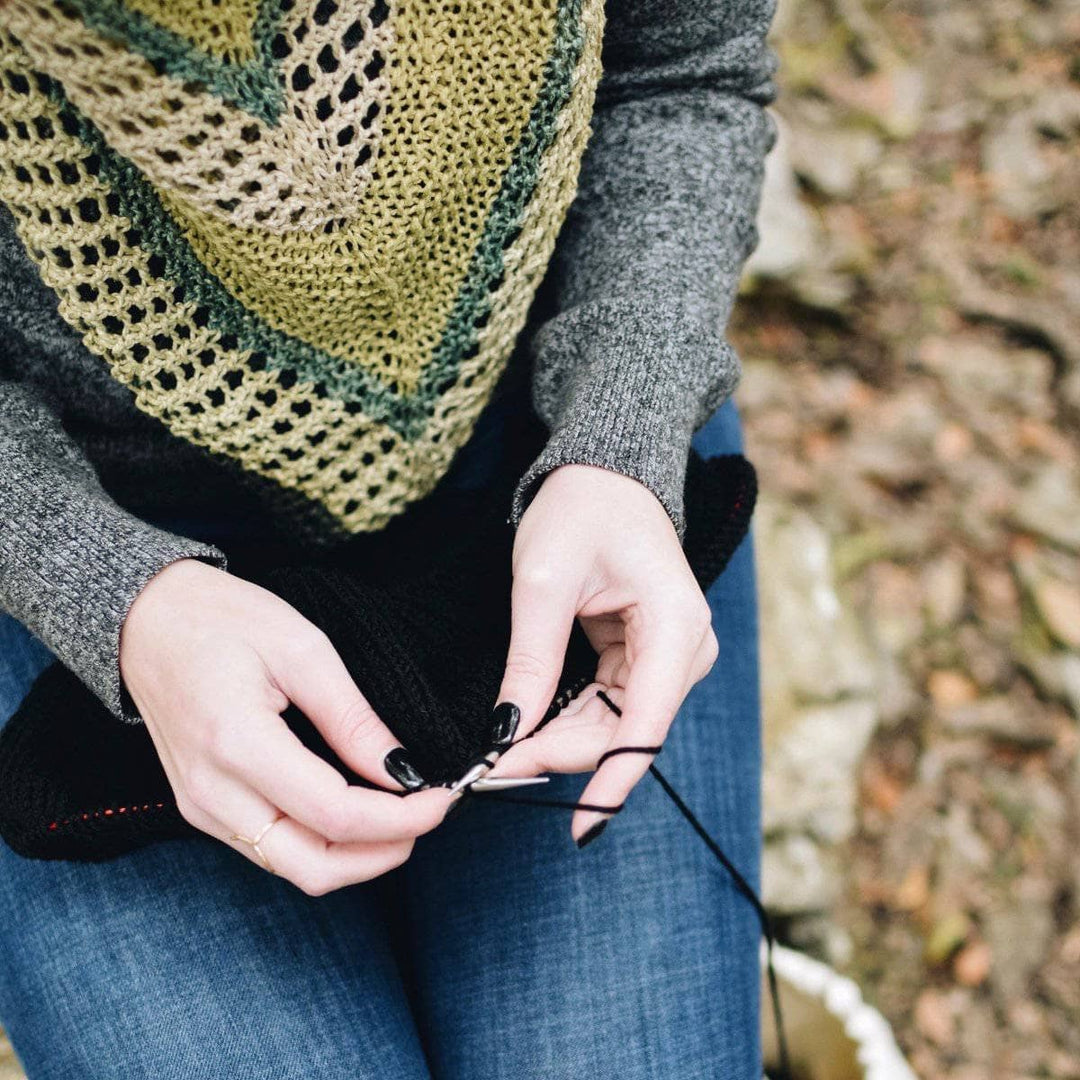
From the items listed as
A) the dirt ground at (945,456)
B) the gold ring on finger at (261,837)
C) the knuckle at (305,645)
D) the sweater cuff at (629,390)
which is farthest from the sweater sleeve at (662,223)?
the dirt ground at (945,456)

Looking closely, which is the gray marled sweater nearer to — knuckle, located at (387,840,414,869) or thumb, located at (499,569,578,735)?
thumb, located at (499,569,578,735)

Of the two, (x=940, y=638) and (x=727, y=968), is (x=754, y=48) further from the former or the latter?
(x=940, y=638)

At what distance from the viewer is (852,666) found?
6.11 feet

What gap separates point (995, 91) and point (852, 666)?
79.5 inches

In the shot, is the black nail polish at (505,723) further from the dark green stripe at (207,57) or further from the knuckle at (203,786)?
the dark green stripe at (207,57)

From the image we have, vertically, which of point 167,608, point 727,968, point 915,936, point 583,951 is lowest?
point 915,936

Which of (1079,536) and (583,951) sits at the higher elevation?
(583,951)

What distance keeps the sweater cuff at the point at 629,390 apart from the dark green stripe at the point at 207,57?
33 cm

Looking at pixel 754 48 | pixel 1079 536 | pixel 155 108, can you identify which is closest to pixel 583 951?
pixel 155 108

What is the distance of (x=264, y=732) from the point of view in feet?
2.18

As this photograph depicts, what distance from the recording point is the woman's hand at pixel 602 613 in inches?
27.8

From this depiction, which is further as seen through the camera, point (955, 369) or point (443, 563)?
point (955, 369)

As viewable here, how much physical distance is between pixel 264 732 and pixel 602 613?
0.28 metres

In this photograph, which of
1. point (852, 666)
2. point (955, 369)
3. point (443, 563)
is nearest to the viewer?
point (443, 563)
